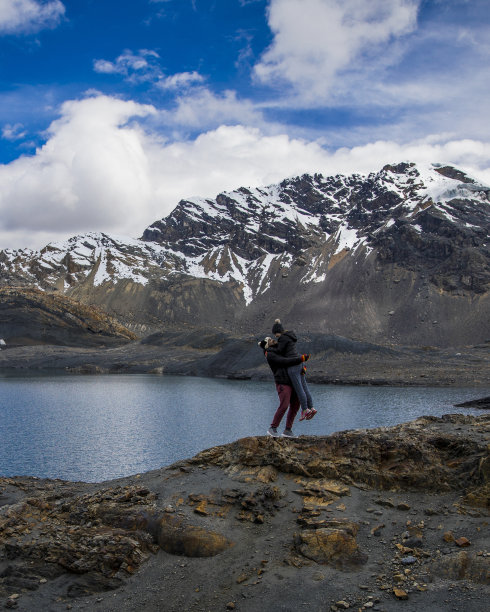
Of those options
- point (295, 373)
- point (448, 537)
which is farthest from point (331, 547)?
point (295, 373)

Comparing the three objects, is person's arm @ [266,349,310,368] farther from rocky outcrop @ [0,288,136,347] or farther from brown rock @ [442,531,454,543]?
rocky outcrop @ [0,288,136,347]

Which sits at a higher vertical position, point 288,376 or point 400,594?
point 288,376

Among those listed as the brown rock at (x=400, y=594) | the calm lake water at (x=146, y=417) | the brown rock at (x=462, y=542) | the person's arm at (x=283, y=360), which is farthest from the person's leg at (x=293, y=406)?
the calm lake water at (x=146, y=417)

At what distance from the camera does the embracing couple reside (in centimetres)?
1148

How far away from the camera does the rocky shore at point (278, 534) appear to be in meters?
6.86

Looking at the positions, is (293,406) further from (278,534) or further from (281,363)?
(278,534)

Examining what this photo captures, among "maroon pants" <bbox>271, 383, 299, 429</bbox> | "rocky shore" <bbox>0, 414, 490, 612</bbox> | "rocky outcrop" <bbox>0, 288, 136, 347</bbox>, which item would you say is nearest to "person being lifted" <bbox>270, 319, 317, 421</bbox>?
"maroon pants" <bbox>271, 383, 299, 429</bbox>

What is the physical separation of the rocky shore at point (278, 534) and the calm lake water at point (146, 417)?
14.5 m

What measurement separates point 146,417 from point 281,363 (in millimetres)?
33842

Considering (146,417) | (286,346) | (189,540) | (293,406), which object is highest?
(286,346)

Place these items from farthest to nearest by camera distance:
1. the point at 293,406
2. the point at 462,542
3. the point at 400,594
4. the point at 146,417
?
the point at 146,417 → the point at 293,406 → the point at 462,542 → the point at 400,594

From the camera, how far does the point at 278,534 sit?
8203 mm

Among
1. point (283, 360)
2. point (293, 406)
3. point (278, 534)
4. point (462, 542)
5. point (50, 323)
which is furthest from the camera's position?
point (50, 323)

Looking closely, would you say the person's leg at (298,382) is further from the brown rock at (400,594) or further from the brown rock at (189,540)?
the brown rock at (400,594)
